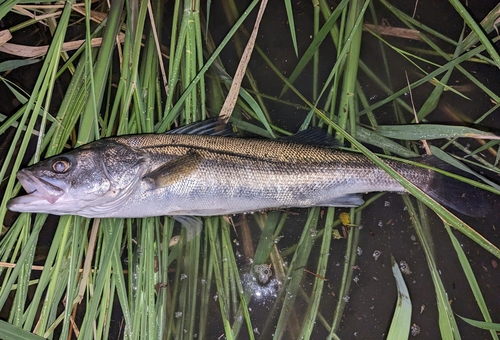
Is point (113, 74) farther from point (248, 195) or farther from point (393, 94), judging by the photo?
point (393, 94)

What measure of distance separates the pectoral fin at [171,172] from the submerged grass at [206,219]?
33cm

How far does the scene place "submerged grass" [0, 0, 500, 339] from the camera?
2699 millimetres

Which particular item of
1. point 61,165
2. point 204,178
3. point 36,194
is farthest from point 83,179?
point 204,178

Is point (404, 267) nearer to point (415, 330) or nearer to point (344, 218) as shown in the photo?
point (415, 330)

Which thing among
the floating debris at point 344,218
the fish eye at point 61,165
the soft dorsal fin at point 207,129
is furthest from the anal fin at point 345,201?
the fish eye at point 61,165

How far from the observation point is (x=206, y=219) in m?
3.12

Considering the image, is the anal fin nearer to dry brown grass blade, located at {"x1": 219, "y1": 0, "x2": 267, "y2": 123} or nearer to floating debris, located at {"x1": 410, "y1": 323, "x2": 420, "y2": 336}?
dry brown grass blade, located at {"x1": 219, "y1": 0, "x2": 267, "y2": 123}

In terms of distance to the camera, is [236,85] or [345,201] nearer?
[345,201]

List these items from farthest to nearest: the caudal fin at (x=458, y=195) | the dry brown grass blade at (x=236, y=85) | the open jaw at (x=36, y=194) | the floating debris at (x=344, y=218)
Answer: the floating debris at (x=344, y=218), the dry brown grass blade at (x=236, y=85), the caudal fin at (x=458, y=195), the open jaw at (x=36, y=194)

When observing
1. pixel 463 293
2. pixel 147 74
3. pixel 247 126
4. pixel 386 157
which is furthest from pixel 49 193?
pixel 463 293

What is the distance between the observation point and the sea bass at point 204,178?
8.63 feet

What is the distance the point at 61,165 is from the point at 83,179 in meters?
0.16

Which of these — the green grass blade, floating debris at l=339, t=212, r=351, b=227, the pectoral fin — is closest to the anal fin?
floating debris at l=339, t=212, r=351, b=227

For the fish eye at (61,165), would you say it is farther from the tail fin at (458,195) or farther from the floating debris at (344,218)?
the tail fin at (458,195)
